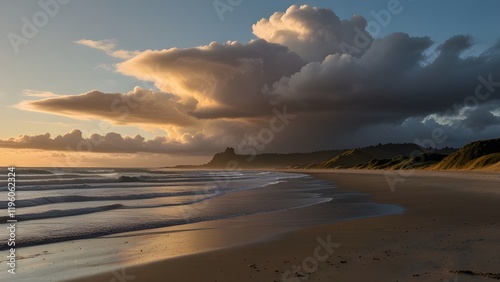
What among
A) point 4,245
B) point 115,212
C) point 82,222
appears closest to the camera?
point 4,245

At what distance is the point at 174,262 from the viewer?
12.0 metres

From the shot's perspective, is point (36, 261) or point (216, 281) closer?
point (216, 281)

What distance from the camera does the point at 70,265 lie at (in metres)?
12.0

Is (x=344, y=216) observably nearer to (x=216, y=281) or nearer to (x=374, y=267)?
(x=374, y=267)

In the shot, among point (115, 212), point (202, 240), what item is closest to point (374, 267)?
point (202, 240)

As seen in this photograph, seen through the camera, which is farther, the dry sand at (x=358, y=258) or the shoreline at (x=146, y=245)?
the shoreline at (x=146, y=245)

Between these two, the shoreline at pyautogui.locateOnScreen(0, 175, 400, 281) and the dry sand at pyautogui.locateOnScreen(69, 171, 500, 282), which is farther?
the shoreline at pyautogui.locateOnScreen(0, 175, 400, 281)

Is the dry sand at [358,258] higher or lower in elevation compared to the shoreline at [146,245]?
higher

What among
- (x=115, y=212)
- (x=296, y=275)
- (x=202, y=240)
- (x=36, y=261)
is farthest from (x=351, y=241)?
(x=115, y=212)

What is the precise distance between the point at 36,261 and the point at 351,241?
10477mm

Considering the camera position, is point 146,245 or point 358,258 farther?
point 146,245

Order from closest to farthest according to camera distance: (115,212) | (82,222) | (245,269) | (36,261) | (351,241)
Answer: (245,269) → (36,261) → (351,241) → (82,222) → (115,212)

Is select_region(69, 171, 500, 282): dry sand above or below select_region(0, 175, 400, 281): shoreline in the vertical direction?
above

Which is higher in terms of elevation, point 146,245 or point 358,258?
point 358,258
